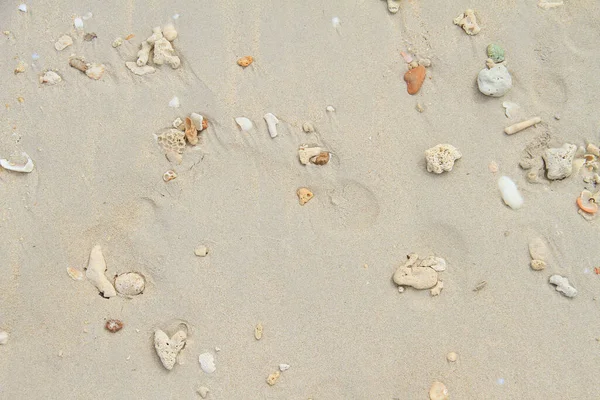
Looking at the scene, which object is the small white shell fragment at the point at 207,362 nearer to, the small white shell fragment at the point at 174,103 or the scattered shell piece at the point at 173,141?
the scattered shell piece at the point at 173,141

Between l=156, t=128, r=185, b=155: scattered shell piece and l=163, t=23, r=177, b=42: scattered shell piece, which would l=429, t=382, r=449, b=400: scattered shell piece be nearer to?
l=156, t=128, r=185, b=155: scattered shell piece

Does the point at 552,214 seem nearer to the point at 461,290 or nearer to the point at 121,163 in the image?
the point at 461,290

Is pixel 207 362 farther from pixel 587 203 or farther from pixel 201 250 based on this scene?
pixel 587 203

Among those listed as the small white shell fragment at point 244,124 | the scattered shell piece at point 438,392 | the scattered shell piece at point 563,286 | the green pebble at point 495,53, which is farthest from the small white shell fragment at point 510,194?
the small white shell fragment at point 244,124

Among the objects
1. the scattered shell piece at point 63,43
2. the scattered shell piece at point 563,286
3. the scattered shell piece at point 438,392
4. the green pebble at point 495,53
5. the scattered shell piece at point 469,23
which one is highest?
the scattered shell piece at point 469,23

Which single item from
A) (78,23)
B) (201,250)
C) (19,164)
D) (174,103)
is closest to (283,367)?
(201,250)

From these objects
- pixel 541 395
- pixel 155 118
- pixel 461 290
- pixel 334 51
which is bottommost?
pixel 541 395

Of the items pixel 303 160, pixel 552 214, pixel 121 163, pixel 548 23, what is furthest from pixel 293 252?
pixel 548 23
